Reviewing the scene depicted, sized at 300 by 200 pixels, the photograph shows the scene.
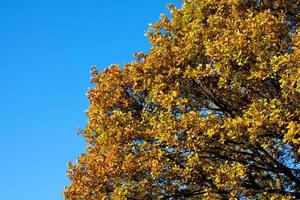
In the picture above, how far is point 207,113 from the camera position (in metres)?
22.0

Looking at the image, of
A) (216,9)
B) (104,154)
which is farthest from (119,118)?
(216,9)

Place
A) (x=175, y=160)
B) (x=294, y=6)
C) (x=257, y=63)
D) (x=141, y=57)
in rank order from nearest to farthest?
(x=257, y=63)
(x=175, y=160)
(x=294, y=6)
(x=141, y=57)

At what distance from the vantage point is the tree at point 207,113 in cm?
2025

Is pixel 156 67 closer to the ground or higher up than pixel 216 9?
closer to the ground

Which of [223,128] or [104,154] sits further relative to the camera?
[104,154]

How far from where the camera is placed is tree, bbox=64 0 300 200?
66.4 ft

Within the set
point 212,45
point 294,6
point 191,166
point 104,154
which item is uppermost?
point 294,6

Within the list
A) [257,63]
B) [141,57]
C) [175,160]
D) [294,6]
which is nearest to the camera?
[257,63]

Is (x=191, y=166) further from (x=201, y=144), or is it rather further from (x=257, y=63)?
(x=257, y=63)

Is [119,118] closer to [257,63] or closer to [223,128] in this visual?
[223,128]

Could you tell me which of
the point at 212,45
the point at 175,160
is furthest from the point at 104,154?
the point at 212,45

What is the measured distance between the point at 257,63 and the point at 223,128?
3022 millimetres

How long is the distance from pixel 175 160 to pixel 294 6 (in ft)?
30.4

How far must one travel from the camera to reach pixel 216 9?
24.5 m
